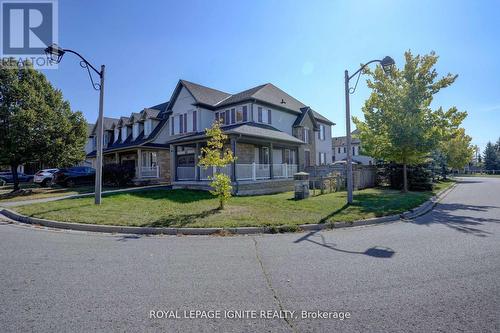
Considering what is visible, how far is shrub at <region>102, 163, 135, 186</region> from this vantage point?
22469 millimetres

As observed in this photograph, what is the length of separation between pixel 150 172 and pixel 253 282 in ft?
71.2

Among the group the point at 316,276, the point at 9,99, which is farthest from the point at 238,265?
the point at 9,99

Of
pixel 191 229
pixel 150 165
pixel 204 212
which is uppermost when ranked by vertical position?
pixel 150 165

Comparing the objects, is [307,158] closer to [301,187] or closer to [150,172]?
[301,187]

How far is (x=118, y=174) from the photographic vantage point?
22438 millimetres

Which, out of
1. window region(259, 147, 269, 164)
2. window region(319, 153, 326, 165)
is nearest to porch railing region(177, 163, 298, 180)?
window region(259, 147, 269, 164)

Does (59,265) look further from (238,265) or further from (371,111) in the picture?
(371,111)

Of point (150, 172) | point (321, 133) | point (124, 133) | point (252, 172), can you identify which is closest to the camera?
point (252, 172)

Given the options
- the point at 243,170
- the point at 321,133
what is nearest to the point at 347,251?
the point at 243,170

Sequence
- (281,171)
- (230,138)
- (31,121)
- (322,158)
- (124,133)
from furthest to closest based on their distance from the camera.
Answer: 1. (322,158)
2. (124,133)
3. (281,171)
4. (31,121)
5. (230,138)

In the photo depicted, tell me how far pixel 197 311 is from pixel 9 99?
848 inches

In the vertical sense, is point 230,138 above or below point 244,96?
below

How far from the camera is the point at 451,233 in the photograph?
24.5 ft

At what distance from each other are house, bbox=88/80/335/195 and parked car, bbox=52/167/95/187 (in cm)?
382
